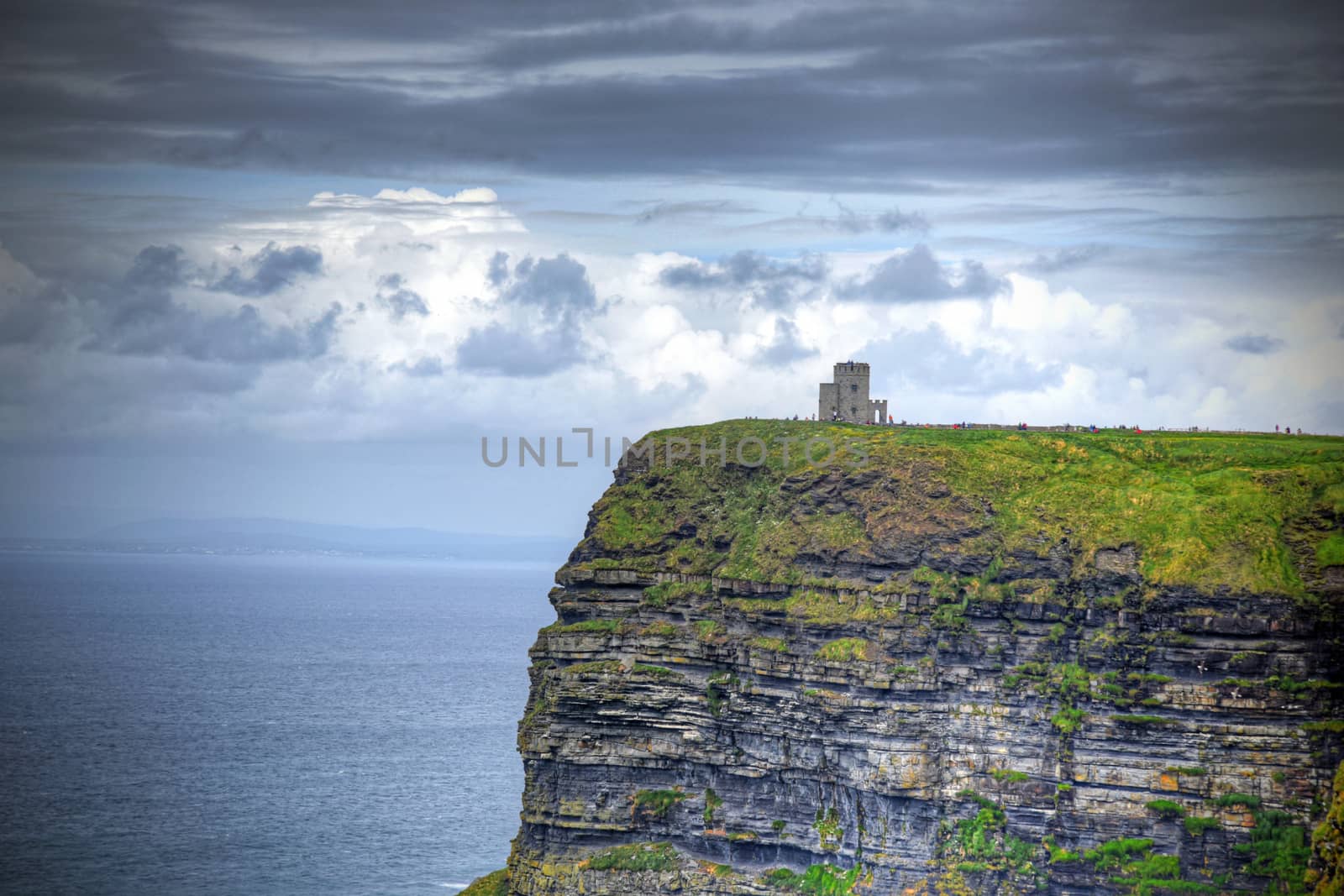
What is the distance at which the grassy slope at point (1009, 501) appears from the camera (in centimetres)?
9269

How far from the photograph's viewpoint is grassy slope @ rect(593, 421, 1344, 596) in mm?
92688

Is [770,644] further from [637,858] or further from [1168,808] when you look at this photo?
[1168,808]

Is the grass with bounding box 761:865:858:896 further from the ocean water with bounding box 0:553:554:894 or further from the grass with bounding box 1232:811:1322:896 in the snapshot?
the ocean water with bounding box 0:553:554:894

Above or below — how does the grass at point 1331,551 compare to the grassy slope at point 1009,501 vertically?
below

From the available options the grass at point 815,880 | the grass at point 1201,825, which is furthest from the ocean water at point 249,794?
the grass at point 1201,825

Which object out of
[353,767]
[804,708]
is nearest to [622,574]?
[804,708]

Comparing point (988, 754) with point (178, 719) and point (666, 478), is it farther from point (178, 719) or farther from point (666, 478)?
point (178, 719)

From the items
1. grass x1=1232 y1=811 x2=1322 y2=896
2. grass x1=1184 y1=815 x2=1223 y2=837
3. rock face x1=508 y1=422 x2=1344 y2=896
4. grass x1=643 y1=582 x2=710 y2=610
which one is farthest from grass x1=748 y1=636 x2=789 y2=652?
grass x1=1232 y1=811 x2=1322 y2=896

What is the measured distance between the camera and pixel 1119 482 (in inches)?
3959

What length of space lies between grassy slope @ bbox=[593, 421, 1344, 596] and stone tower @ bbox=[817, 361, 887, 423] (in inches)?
201

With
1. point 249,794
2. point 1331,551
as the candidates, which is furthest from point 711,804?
point 249,794

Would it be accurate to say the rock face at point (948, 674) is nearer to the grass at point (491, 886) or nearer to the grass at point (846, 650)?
the grass at point (846, 650)

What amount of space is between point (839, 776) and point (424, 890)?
39.6 meters

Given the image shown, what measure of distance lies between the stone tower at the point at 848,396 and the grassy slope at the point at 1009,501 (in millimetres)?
5102
